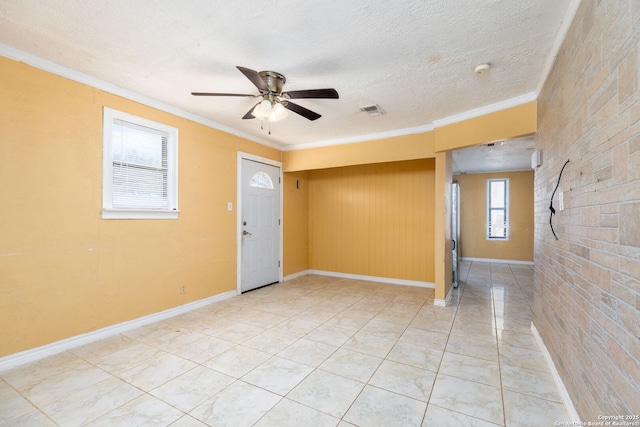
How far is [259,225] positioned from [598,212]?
417cm

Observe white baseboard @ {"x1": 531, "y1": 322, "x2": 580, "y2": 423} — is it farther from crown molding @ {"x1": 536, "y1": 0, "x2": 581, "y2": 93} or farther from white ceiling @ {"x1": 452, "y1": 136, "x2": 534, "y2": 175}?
white ceiling @ {"x1": 452, "y1": 136, "x2": 534, "y2": 175}

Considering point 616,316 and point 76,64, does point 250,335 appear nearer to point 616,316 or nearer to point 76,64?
point 616,316

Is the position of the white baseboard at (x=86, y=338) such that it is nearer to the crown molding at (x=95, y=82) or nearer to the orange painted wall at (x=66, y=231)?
the orange painted wall at (x=66, y=231)

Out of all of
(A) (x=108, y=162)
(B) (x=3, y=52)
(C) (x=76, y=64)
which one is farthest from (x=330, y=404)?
(B) (x=3, y=52)

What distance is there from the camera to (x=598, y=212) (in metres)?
1.37

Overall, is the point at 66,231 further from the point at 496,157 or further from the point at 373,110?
the point at 496,157

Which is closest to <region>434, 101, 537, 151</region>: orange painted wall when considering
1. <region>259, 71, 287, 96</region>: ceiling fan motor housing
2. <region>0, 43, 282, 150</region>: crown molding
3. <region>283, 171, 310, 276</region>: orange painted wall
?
<region>259, 71, 287, 96</region>: ceiling fan motor housing

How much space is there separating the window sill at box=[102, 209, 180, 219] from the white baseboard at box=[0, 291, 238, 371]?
1113mm

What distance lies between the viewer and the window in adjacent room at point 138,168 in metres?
2.83

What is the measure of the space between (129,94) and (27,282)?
6.52ft

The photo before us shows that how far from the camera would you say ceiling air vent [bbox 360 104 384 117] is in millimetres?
3275

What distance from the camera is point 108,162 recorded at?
281 cm

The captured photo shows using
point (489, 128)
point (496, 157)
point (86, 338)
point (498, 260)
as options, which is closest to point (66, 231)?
point (86, 338)

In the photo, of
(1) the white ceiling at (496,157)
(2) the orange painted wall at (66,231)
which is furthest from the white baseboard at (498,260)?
(2) the orange painted wall at (66,231)
